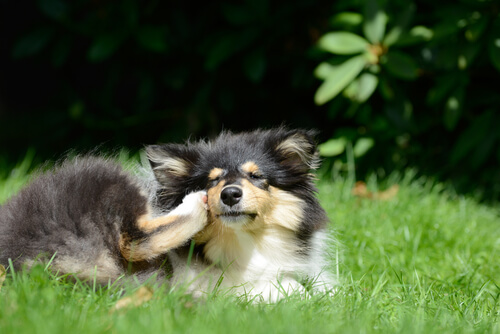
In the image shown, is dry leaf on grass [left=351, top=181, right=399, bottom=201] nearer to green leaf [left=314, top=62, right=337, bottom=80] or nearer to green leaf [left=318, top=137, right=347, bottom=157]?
green leaf [left=318, top=137, right=347, bottom=157]

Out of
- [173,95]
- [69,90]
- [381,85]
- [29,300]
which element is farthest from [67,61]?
[29,300]

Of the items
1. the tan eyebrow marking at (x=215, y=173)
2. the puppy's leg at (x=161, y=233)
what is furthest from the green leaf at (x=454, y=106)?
the puppy's leg at (x=161, y=233)

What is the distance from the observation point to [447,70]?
16.6 ft

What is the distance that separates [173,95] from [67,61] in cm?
145

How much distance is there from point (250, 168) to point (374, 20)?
2.24 m

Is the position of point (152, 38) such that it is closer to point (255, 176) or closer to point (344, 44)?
point (344, 44)

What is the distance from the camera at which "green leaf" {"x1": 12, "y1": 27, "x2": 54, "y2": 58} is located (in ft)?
19.7

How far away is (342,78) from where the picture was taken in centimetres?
467

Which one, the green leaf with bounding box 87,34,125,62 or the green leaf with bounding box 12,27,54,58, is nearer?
the green leaf with bounding box 87,34,125,62

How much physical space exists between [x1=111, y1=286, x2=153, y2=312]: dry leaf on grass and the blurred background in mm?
2706

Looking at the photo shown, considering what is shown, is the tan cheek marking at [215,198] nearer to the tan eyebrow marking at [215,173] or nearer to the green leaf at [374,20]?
the tan eyebrow marking at [215,173]

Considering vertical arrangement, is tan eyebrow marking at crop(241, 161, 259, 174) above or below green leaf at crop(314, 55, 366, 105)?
below

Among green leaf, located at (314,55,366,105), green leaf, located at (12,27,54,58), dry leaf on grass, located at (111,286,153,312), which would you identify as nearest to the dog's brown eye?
dry leaf on grass, located at (111,286,153,312)

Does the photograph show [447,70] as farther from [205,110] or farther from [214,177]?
[214,177]
